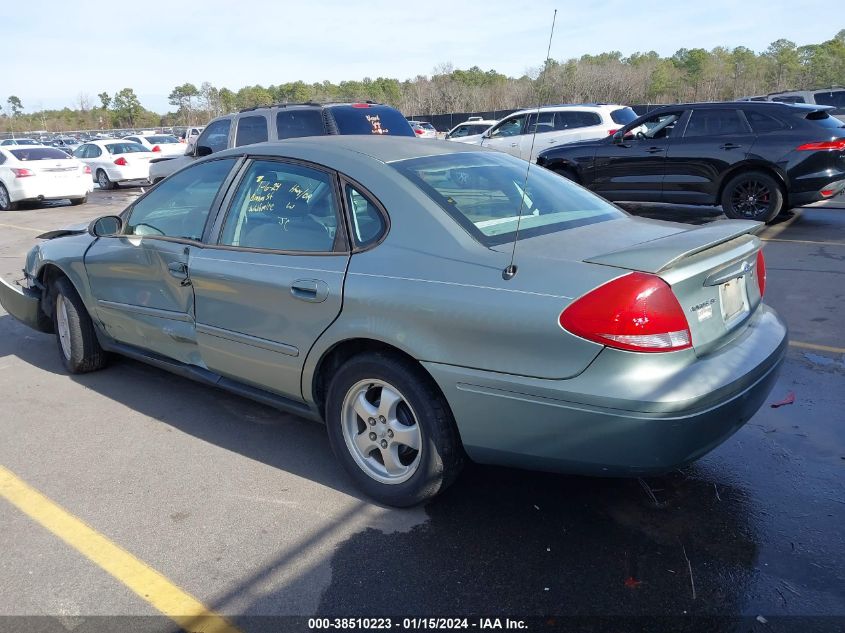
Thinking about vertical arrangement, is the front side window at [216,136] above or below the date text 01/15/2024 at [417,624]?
above

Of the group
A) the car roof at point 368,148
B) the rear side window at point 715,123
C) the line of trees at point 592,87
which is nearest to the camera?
the car roof at point 368,148

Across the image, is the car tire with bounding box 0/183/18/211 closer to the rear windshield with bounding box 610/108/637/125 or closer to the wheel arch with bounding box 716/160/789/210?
the rear windshield with bounding box 610/108/637/125

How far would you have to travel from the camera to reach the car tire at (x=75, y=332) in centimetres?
498

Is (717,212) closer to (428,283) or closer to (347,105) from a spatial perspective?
Answer: (347,105)

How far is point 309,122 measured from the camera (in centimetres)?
1009

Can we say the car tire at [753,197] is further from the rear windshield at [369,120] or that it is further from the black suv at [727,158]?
the rear windshield at [369,120]

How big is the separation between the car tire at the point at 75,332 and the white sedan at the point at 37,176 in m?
13.4

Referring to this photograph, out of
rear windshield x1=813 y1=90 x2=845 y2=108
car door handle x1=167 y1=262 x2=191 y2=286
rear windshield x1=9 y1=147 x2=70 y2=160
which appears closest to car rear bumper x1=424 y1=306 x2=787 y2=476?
car door handle x1=167 y1=262 x2=191 y2=286

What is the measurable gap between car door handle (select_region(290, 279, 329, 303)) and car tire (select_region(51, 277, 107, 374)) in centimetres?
235

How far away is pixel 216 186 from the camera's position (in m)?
4.09

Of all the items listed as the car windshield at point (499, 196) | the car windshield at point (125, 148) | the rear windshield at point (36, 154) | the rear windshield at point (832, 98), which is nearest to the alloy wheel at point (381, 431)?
the car windshield at point (499, 196)

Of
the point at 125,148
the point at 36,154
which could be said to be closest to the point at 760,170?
the point at 36,154

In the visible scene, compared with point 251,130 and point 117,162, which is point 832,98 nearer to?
point 251,130

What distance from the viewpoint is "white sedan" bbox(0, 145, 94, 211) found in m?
16.6
